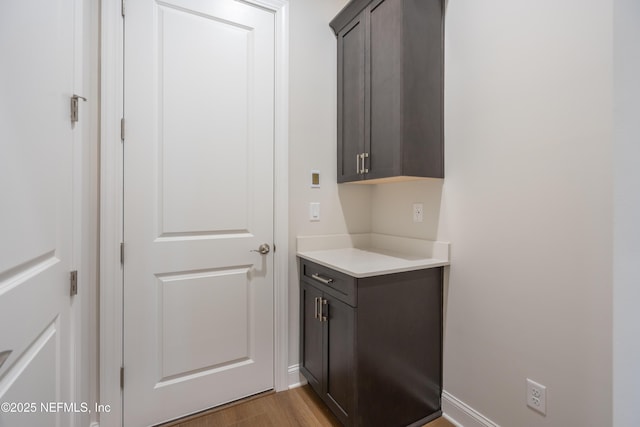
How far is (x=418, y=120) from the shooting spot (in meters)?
1.57

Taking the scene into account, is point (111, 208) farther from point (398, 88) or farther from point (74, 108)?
point (398, 88)

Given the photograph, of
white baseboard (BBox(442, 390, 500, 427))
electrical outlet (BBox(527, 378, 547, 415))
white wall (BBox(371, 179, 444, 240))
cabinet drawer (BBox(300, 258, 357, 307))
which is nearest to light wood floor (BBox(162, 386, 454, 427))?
white baseboard (BBox(442, 390, 500, 427))

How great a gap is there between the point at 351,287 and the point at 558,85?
1204 millimetres

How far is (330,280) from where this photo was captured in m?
1.58

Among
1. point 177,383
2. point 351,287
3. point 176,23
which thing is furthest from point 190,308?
point 176,23

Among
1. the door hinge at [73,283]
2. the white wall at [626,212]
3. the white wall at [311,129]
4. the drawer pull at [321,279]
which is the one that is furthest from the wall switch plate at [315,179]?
the white wall at [626,212]

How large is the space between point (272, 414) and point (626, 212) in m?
1.89

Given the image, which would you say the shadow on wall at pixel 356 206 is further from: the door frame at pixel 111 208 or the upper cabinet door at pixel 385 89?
the door frame at pixel 111 208

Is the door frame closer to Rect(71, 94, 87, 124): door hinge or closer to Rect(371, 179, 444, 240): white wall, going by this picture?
Rect(71, 94, 87, 124): door hinge

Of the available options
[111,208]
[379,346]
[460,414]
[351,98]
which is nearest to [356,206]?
[351,98]

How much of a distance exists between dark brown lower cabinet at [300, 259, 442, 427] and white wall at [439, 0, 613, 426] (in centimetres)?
14

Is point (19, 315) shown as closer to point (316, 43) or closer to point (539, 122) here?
point (539, 122)

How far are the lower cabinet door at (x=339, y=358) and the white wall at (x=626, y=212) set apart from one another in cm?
98

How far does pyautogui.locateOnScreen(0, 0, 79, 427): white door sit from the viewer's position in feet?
2.23
